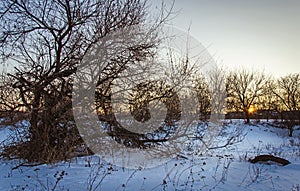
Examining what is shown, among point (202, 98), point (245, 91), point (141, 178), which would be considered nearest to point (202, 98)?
Result: point (202, 98)

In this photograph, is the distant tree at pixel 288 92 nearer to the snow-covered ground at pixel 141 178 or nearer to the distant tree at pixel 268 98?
the distant tree at pixel 268 98

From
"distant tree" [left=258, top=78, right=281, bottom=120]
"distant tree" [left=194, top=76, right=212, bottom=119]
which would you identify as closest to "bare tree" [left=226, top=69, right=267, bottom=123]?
"distant tree" [left=258, top=78, right=281, bottom=120]

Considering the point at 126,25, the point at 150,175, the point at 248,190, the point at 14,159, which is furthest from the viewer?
the point at 126,25

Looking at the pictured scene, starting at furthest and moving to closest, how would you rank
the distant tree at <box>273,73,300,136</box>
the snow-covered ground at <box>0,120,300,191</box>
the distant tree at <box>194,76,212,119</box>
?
1. the distant tree at <box>273,73,300,136</box>
2. the distant tree at <box>194,76,212,119</box>
3. the snow-covered ground at <box>0,120,300,191</box>

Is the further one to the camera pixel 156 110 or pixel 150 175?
pixel 156 110

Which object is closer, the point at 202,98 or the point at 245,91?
the point at 202,98

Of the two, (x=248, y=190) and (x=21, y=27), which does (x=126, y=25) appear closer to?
(x=21, y=27)

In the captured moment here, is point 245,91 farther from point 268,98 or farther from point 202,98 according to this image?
point 202,98

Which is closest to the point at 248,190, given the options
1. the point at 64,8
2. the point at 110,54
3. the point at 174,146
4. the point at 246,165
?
the point at 246,165

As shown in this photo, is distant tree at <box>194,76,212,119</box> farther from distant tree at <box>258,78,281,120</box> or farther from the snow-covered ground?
distant tree at <box>258,78,281,120</box>

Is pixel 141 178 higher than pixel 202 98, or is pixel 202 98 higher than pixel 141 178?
pixel 202 98

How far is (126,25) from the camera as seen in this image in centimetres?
705

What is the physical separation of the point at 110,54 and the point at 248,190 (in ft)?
14.9

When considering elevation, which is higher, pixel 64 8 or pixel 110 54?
pixel 64 8
